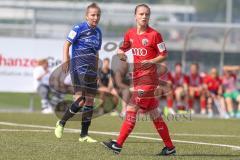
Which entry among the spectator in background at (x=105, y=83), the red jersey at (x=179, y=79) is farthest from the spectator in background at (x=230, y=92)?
the spectator in background at (x=105, y=83)

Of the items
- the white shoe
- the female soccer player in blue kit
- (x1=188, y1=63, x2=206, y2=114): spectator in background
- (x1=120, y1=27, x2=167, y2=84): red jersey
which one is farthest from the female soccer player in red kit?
(x1=188, y1=63, x2=206, y2=114): spectator in background

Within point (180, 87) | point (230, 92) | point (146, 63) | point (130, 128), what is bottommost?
point (230, 92)

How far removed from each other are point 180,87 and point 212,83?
2.98 feet

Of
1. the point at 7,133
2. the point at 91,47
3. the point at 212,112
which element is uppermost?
the point at 91,47

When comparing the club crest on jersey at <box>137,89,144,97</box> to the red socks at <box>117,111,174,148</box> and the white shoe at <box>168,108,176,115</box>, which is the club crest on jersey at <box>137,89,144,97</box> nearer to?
the red socks at <box>117,111,174,148</box>

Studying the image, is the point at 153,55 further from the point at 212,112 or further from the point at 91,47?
the point at 212,112

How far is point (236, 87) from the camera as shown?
72.7 ft

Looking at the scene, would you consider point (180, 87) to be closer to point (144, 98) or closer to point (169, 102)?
point (169, 102)

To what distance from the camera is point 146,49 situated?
9547 mm

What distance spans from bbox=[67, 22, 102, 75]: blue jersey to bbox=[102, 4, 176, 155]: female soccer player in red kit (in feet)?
6.23

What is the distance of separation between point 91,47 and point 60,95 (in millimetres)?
10397

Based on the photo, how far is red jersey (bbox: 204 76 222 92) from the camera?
21.9 metres

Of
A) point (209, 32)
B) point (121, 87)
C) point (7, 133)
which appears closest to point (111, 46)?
point (121, 87)

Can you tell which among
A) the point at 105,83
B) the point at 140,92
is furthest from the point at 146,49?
the point at 105,83
